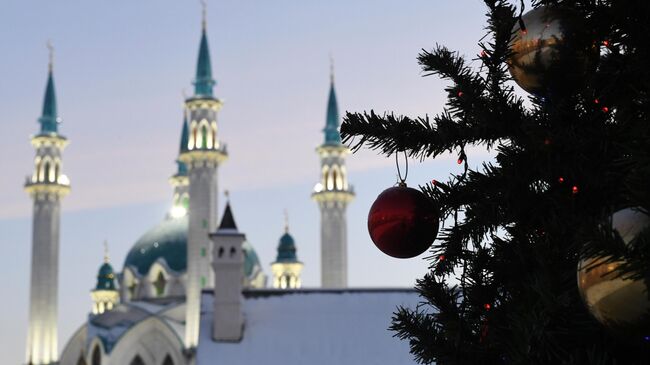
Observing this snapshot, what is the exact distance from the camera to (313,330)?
3391 cm

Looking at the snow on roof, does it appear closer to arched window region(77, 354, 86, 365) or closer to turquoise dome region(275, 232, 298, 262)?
arched window region(77, 354, 86, 365)

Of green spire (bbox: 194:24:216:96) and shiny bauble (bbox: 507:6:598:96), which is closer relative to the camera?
shiny bauble (bbox: 507:6:598:96)

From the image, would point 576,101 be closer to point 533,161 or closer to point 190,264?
point 533,161

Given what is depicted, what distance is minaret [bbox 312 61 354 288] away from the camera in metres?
56.5

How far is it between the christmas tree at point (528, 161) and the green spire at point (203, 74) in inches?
1952

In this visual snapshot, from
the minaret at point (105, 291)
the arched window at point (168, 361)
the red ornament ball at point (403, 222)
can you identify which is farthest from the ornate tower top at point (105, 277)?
the red ornament ball at point (403, 222)

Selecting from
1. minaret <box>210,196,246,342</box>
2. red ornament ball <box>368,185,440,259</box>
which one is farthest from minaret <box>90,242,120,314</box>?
red ornament ball <box>368,185,440,259</box>

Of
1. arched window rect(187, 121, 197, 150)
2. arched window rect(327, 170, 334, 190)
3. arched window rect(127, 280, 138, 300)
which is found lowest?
arched window rect(127, 280, 138, 300)

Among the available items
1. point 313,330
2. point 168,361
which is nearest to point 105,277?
point 168,361

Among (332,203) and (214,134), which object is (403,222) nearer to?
(214,134)

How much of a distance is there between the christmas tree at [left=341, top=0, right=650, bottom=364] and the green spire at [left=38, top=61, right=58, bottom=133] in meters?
57.1

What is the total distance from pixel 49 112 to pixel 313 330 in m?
30.7

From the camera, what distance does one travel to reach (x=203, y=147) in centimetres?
5247

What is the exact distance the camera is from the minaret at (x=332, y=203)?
56.5m
